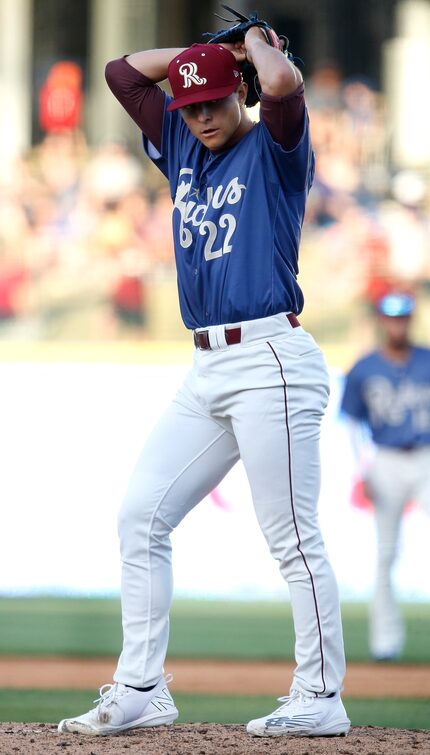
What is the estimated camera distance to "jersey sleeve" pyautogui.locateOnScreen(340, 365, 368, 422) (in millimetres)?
7570

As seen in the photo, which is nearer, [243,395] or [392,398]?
[243,395]

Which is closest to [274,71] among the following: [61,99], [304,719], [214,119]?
[214,119]

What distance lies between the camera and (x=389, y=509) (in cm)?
738

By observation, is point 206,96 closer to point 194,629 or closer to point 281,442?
point 281,442

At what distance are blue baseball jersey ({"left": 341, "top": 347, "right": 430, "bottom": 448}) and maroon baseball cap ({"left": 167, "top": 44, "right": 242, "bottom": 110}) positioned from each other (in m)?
4.09

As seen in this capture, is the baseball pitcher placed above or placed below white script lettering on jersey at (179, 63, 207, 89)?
below

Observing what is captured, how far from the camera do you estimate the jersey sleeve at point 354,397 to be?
757cm

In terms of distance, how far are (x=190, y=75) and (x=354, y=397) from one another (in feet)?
13.9

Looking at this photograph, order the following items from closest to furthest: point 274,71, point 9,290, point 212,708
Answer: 1. point 274,71
2. point 212,708
3. point 9,290

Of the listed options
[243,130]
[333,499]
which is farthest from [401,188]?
[243,130]

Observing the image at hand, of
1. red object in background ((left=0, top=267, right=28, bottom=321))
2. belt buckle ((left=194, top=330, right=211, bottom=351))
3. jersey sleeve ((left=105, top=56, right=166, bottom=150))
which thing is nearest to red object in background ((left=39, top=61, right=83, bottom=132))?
red object in background ((left=0, top=267, right=28, bottom=321))

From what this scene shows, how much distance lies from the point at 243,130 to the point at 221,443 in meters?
0.88

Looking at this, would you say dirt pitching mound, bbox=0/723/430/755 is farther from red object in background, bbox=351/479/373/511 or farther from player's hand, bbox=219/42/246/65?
red object in background, bbox=351/479/373/511

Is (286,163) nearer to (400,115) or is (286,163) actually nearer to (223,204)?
(223,204)
